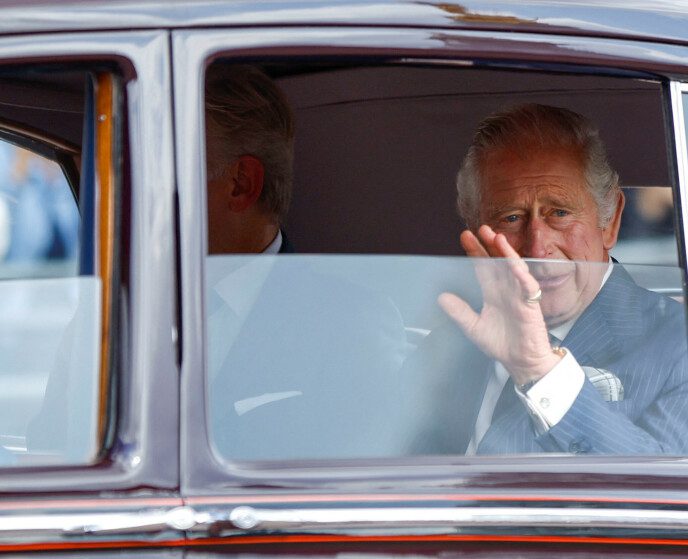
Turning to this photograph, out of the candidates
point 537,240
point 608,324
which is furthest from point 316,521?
point 537,240

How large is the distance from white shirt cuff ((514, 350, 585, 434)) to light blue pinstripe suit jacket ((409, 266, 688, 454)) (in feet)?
0.04

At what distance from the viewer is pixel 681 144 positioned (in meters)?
1.88

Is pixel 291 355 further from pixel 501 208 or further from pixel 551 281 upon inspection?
pixel 501 208

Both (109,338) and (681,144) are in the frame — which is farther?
(681,144)

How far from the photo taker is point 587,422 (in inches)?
76.5

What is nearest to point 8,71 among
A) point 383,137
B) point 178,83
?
point 178,83

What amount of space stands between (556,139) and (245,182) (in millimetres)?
727

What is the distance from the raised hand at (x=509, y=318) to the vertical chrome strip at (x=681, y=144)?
28 centimetres

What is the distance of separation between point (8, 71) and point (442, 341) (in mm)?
860

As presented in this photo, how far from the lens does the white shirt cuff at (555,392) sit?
76.9 inches

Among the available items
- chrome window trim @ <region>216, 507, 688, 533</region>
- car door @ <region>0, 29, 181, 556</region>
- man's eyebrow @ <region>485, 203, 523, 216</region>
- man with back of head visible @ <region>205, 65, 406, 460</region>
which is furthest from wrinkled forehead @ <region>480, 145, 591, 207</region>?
car door @ <region>0, 29, 181, 556</region>

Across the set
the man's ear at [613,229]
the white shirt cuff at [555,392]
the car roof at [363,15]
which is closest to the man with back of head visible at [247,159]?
the car roof at [363,15]

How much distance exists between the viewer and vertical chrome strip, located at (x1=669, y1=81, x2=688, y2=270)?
1.87 m

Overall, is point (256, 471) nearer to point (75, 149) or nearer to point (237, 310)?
point (237, 310)
